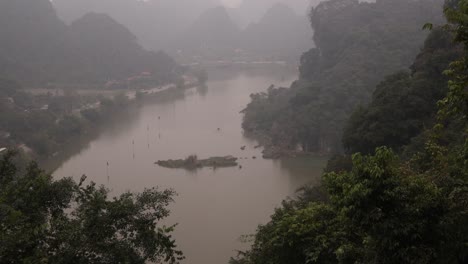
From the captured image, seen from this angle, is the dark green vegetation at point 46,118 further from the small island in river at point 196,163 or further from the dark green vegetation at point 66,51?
the dark green vegetation at point 66,51

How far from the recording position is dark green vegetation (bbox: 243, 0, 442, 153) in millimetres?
21328

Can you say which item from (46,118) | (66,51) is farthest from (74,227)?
(66,51)

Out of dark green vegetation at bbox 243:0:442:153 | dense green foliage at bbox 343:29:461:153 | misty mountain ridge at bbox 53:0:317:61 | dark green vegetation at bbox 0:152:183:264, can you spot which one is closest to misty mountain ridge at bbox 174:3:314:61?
misty mountain ridge at bbox 53:0:317:61

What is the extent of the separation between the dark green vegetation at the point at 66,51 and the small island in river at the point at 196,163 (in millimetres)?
23540

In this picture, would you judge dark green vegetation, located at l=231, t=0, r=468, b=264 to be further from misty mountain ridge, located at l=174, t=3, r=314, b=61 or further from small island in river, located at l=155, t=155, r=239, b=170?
misty mountain ridge, located at l=174, t=3, r=314, b=61

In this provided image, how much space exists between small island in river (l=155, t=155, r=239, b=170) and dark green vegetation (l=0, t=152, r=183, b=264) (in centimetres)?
1319

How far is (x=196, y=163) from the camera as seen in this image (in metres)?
19.5

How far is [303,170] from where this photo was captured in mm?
18766

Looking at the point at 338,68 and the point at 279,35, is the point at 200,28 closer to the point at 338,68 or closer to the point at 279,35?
the point at 279,35

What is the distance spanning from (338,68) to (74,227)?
22270 mm

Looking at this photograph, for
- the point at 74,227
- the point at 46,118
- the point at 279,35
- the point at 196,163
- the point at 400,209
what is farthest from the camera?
the point at 279,35

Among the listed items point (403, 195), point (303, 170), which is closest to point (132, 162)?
point (303, 170)

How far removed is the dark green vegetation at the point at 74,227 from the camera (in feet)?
15.8

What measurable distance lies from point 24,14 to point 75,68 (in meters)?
8.77
